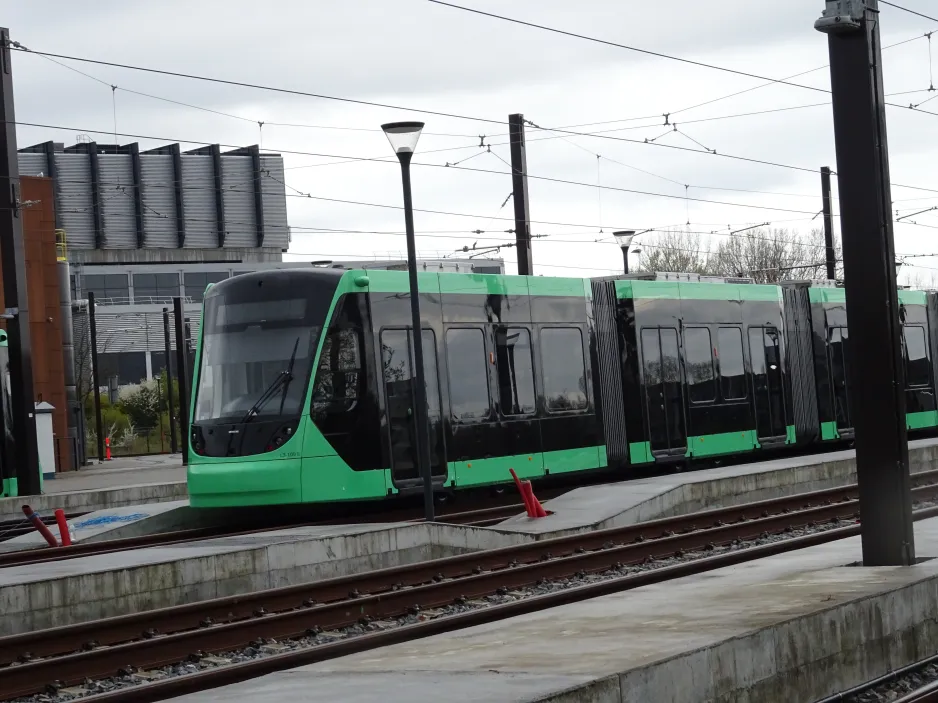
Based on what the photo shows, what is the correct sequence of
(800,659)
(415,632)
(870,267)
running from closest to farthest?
(800,659) < (415,632) < (870,267)

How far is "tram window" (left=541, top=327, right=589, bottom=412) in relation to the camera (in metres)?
21.2

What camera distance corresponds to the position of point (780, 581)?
10.8 metres

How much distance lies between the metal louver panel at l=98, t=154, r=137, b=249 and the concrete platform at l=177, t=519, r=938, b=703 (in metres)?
79.2

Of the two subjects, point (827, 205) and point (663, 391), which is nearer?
point (663, 391)

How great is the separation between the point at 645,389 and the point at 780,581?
1254cm

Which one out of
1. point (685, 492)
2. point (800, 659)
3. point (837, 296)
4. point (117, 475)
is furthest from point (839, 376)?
point (800, 659)

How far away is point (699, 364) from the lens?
80.3 ft

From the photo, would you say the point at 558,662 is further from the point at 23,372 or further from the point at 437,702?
the point at 23,372

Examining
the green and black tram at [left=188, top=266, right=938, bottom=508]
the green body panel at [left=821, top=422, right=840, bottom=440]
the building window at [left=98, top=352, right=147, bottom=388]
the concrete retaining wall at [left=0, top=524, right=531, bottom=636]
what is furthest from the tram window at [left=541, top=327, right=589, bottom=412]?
the building window at [left=98, top=352, right=147, bottom=388]

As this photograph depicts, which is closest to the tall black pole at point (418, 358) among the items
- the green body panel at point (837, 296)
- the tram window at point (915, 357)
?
the green body panel at point (837, 296)

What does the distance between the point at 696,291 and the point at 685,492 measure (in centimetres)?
575

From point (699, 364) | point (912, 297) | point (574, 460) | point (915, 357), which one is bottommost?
point (574, 460)

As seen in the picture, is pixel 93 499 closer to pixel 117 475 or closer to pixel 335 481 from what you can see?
pixel 117 475

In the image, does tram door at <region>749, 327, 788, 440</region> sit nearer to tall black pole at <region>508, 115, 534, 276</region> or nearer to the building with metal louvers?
tall black pole at <region>508, 115, 534, 276</region>
